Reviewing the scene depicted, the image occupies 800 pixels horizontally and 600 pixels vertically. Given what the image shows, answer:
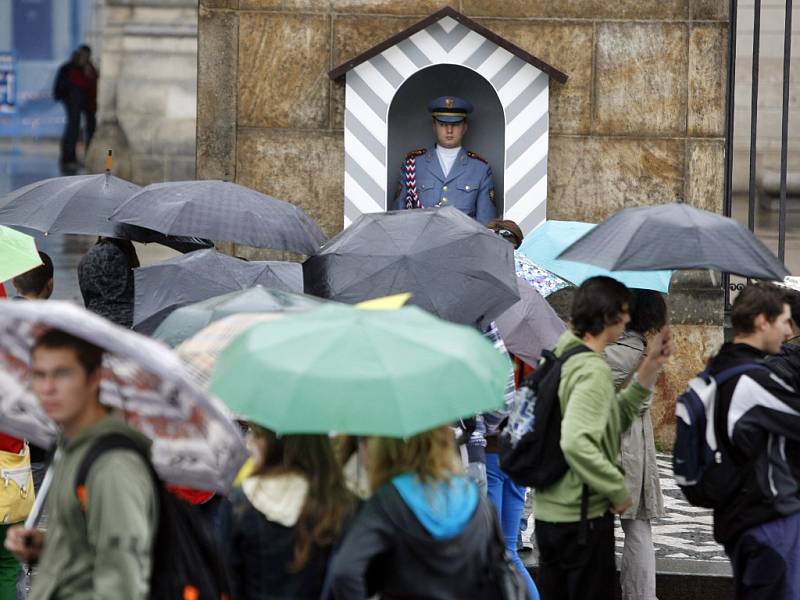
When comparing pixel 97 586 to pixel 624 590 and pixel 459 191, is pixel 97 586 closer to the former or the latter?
pixel 624 590

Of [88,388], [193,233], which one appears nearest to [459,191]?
[193,233]

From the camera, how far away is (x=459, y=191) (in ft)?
35.2

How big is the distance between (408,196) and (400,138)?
2.12 feet

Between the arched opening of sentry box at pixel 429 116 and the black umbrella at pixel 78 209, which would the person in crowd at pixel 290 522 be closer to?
the black umbrella at pixel 78 209

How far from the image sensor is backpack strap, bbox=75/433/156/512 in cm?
381

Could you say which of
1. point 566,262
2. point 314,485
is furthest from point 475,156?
point 314,485

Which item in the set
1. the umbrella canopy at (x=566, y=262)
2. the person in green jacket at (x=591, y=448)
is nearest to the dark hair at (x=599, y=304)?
the person in green jacket at (x=591, y=448)

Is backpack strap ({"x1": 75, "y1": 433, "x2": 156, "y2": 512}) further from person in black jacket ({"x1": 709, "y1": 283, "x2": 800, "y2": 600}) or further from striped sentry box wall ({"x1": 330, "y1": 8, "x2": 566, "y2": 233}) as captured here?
striped sentry box wall ({"x1": 330, "y1": 8, "x2": 566, "y2": 233})

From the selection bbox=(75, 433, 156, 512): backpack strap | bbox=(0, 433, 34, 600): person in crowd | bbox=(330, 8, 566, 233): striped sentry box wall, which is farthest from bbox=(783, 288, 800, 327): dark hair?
bbox=(330, 8, 566, 233): striped sentry box wall

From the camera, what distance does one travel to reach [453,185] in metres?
10.8

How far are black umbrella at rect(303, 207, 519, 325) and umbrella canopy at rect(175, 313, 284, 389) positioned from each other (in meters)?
1.60

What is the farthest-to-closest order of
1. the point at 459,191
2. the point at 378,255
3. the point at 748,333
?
the point at 459,191
the point at 378,255
the point at 748,333

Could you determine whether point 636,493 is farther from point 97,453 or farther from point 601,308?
point 97,453

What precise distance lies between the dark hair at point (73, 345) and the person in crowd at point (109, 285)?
3831mm
